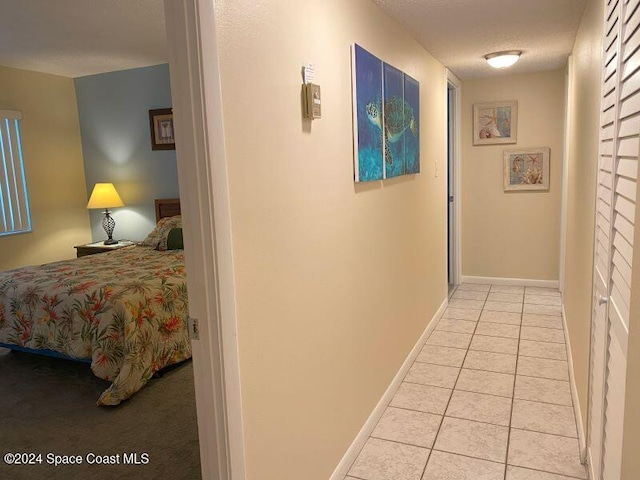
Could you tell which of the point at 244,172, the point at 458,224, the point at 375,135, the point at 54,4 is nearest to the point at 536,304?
the point at 458,224

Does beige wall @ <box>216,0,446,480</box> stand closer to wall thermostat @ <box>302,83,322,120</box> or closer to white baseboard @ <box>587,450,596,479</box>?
wall thermostat @ <box>302,83,322,120</box>

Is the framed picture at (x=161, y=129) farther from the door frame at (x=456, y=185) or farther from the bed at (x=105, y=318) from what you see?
the door frame at (x=456, y=185)

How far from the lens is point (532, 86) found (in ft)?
16.4

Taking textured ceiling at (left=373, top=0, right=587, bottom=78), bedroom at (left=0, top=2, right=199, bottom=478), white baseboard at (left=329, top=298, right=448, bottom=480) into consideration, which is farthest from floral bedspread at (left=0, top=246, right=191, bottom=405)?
textured ceiling at (left=373, top=0, right=587, bottom=78)

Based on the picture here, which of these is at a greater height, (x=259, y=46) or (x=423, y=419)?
(x=259, y=46)

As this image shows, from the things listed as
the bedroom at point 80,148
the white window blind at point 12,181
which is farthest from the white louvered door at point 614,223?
the white window blind at point 12,181

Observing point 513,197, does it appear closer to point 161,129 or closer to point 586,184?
point 586,184

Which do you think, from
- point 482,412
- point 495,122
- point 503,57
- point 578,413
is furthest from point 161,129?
point 578,413

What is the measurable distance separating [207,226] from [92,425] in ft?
6.61

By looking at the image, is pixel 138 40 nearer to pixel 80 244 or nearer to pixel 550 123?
pixel 80 244

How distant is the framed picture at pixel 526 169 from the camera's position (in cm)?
508

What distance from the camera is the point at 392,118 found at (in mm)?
2732

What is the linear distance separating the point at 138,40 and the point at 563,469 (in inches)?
162

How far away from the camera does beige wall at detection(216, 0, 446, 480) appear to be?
1.46 metres
